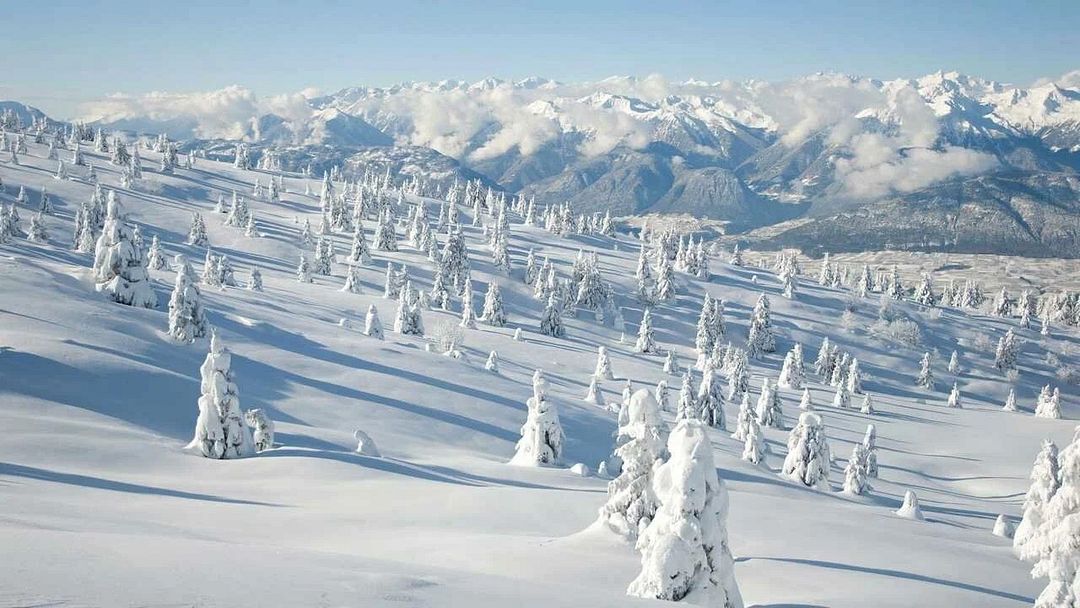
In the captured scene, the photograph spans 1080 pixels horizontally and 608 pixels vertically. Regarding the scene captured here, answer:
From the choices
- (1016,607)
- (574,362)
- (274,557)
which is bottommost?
(574,362)

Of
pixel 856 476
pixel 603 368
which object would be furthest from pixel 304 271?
pixel 856 476

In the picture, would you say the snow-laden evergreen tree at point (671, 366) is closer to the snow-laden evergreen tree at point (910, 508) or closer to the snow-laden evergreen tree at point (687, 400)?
the snow-laden evergreen tree at point (687, 400)

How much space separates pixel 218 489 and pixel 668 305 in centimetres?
13724

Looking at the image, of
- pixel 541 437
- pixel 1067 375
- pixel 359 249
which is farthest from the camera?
pixel 1067 375

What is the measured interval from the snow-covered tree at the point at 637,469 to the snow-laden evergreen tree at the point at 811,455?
41.7 m

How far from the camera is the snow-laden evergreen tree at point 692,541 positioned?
54.6 ft

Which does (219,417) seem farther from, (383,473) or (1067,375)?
(1067,375)

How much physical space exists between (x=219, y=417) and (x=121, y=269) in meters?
36.3

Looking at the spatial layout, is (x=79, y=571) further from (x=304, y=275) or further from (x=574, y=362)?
(x=304, y=275)

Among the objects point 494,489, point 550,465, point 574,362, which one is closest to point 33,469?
point 494,489

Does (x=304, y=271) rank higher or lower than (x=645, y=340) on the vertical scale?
higher

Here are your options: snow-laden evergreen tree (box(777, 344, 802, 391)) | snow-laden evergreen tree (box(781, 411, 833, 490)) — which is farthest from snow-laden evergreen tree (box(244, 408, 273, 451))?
snow-laden evergreen tree (box(777, 344, 802, 391))

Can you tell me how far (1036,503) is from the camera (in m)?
27.6

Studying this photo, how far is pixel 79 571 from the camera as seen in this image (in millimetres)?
11375
